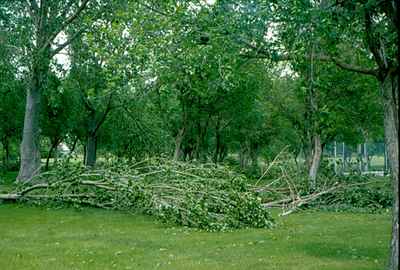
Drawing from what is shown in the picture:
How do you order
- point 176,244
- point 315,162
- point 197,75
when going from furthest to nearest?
point 315,162 < point 176,244 < point 197,75

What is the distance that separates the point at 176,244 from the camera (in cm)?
1091

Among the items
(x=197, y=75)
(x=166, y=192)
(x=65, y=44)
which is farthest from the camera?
(x=65, y=44)

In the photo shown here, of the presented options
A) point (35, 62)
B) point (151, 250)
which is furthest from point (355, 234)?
point (35, 62)

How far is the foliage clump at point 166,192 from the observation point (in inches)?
520

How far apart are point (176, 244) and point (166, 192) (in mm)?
3264

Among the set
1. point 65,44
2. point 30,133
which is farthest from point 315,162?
point 30,133

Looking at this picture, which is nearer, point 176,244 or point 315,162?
point 176,244

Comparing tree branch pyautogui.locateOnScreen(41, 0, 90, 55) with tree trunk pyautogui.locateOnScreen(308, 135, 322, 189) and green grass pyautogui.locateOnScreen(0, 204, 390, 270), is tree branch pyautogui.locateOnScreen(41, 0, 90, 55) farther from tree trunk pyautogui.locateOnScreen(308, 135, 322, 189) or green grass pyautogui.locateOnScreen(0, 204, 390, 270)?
tree trunk pyautogui.locateOnScreen(308, 135, 322, 189)

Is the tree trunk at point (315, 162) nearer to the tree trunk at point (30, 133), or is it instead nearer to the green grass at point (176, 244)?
the green grass at point (176, 244)

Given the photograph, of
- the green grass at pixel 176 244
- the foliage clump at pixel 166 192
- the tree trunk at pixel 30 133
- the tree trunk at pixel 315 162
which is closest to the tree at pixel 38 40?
the tree trunk at pixel 30 133

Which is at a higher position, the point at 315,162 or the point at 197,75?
the point at 197,75

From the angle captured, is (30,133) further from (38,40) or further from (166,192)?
(166,192)

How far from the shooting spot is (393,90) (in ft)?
26.3

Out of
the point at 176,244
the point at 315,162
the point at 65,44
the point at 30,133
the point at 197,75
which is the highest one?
the point at 65,44
